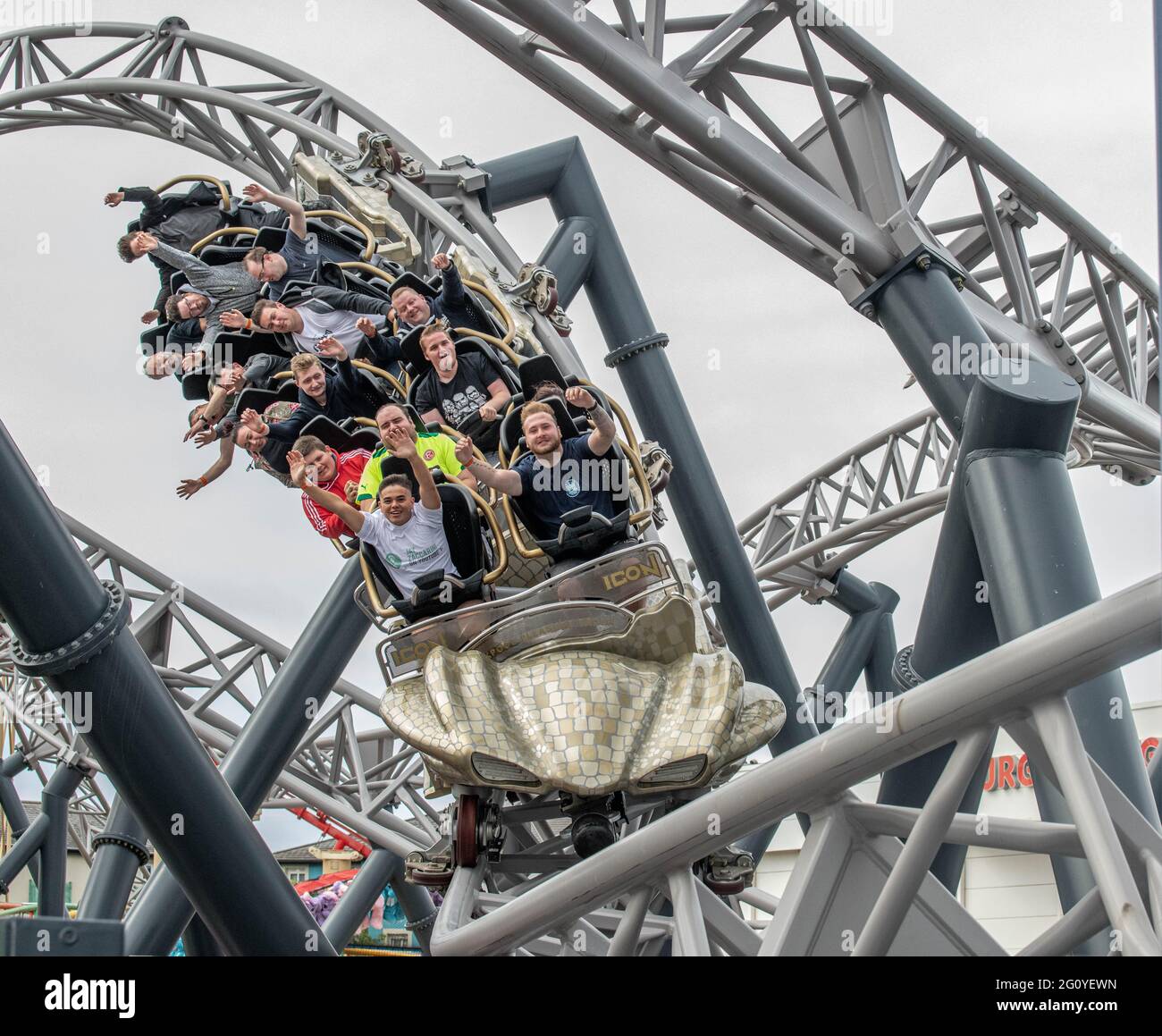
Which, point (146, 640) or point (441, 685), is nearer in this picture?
point (441, 685)

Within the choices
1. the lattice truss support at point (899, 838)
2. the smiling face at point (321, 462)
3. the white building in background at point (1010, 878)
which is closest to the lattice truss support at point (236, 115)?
the smiling face at point (321, 462)

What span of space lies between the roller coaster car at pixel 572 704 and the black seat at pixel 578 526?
1.06ft

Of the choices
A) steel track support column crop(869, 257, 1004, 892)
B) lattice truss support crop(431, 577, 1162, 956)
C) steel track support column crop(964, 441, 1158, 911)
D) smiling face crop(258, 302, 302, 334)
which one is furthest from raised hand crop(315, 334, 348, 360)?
lattice truss support crop(431, 577, 1162, 956)

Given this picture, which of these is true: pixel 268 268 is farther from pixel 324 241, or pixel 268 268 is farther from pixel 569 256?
pixel 569 256

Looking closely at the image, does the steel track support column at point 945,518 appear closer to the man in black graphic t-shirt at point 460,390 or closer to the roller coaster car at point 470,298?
the man in black graphic t-shirt at point 460,390

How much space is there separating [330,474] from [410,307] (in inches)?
64.6

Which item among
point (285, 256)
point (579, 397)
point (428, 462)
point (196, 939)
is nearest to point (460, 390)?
point (428, 462)

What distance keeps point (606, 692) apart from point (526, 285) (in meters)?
4.27

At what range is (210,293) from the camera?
9.57 metres

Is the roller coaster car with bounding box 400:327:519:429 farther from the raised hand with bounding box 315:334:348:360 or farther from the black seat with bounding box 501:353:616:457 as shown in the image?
the raised hand with bounding box 315:334:348:360

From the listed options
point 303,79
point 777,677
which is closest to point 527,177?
point 303,79

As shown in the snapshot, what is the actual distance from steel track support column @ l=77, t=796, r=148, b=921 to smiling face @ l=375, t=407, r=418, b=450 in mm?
5471

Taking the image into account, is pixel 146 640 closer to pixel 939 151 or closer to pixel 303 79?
pixel 303 79

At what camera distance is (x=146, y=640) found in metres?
13.8
